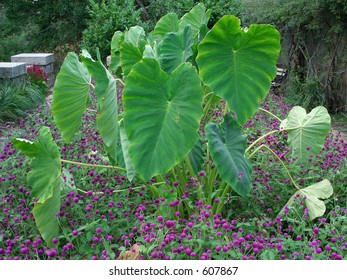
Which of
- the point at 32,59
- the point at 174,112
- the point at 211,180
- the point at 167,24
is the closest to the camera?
the point at 174,112

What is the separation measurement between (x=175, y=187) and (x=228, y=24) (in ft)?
2.74

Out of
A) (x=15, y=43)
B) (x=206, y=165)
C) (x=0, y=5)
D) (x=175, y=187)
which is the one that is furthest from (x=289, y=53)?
(x=0, y=5)

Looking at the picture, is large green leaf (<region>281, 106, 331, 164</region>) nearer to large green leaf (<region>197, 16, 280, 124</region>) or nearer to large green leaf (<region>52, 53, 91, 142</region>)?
large green leaf (<region>197, 16, 280, 124</region>)

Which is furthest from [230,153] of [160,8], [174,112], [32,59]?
[160,8]

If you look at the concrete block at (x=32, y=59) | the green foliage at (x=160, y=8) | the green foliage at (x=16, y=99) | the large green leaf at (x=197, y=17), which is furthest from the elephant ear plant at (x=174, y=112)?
the green foliage at (x=160, y=8)

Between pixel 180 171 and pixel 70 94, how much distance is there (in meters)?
0.70

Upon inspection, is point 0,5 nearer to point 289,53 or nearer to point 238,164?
point 289,53

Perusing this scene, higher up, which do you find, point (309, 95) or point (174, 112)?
point (174, 112)

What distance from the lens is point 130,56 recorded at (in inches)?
103

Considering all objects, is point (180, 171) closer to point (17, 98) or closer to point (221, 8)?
point (17, 98)

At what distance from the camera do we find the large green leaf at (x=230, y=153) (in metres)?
2.25

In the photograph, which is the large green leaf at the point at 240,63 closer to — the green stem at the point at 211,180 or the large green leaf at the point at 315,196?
the green stem at the point at 211,180

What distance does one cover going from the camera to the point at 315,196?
2.47m

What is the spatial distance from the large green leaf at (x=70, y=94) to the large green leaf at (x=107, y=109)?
195 mm
